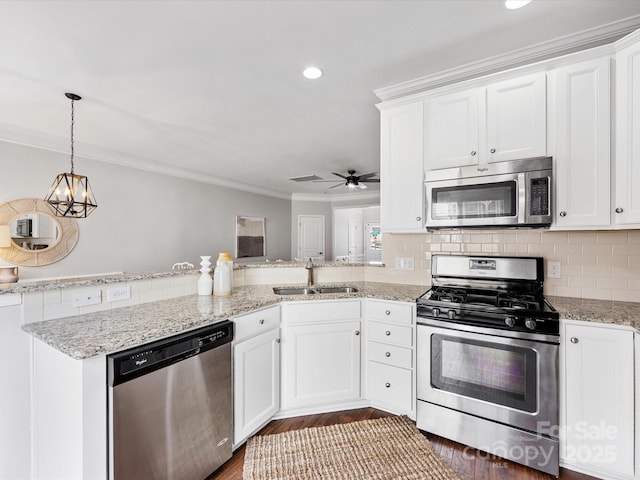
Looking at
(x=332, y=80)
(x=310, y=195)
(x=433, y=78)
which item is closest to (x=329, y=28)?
(x=332, y=80)

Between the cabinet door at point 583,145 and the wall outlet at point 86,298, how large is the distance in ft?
9.39

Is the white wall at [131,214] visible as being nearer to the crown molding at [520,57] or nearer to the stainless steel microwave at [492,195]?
the crown molding at [520,57]

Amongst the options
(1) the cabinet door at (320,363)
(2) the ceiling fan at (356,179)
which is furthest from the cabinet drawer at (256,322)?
(2) the ceiling fan at (356,179)

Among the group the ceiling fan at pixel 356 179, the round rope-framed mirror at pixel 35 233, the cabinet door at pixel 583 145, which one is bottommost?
the round rope-framed mirror at pixel 35 233

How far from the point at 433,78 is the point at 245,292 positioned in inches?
85.7

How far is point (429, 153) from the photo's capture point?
2.36 meters

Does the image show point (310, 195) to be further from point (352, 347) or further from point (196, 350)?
point (196, 350)

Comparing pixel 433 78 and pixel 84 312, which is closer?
pixel 84 312

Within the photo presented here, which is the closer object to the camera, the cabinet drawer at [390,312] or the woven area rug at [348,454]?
the woven area rug at [348,454]

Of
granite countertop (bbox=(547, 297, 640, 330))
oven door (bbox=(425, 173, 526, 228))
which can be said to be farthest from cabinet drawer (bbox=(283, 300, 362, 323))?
granite countertop (bbox=(547, 297, 640, 330))

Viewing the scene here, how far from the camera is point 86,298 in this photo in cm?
180

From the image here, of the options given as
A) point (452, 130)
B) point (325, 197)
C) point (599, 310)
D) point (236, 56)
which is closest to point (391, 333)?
point (599, 310)

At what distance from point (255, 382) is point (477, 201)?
1.94 m

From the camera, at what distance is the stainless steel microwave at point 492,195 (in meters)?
1.97
